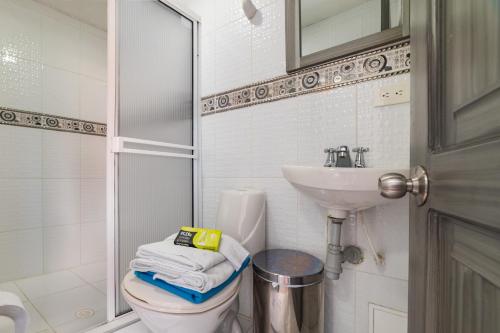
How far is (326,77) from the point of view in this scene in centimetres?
112

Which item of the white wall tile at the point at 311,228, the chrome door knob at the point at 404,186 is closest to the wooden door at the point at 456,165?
the chrome door knob at the point at 404,186

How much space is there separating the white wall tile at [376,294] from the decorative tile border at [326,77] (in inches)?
33.8

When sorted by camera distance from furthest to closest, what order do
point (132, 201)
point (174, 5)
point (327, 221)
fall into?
point (174, 5) < point (132, 201) < point (327, 221)

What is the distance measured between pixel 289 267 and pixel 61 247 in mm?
2002

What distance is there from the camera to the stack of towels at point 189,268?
787 mm

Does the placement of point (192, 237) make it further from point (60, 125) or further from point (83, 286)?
point (60, 125)

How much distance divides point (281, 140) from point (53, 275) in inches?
81.7

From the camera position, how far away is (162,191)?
1.40 m

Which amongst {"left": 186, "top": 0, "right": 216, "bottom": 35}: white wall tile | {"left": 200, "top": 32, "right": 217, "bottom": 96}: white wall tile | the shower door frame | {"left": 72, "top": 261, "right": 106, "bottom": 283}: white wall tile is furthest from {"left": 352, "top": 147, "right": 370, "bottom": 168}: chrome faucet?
{"left": 72, "top": 261, "right": 106, "bottom": 283}: white wall tile

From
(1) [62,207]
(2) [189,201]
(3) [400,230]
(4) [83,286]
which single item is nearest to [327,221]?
(3) [400,230]

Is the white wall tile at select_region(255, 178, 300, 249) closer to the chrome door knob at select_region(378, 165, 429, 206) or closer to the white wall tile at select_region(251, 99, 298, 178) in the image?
the white wall tile at select_region(251, 99, 298, 178)

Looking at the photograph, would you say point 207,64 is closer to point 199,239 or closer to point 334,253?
point 199,239

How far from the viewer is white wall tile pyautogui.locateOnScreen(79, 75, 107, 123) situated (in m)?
2.08

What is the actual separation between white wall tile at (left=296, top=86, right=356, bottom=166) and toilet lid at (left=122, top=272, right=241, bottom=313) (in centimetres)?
71
